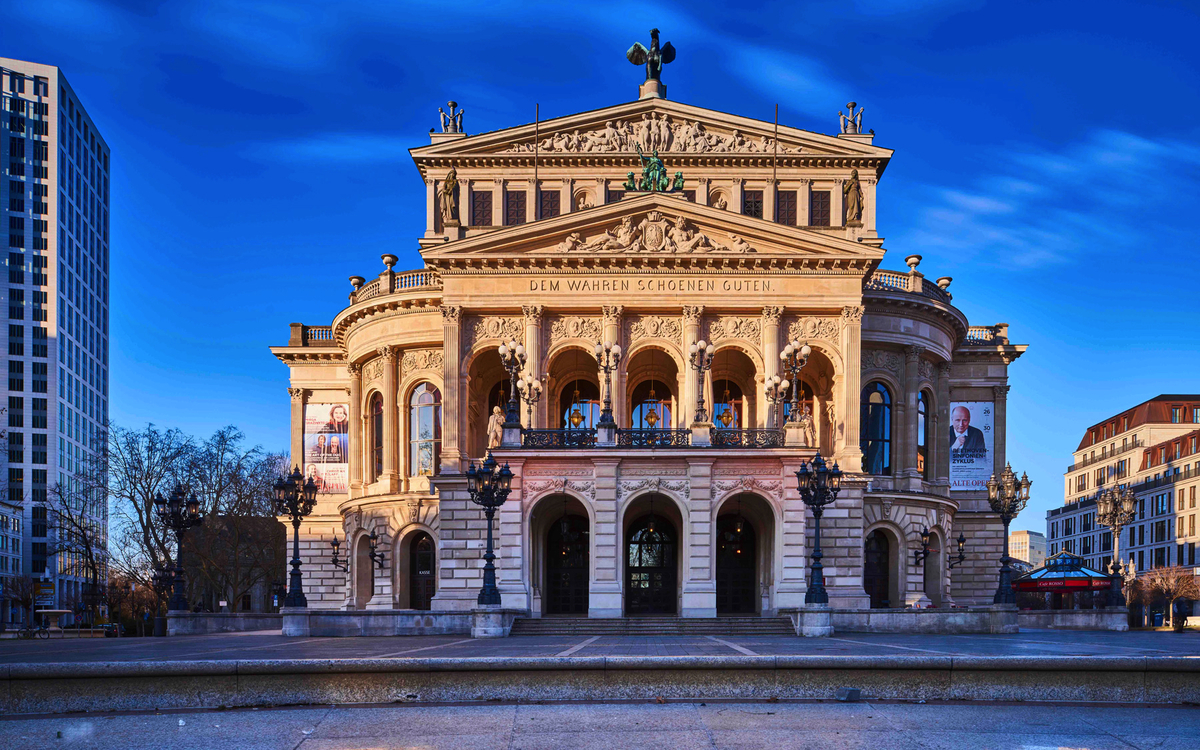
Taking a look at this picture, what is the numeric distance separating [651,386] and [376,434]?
14457 millimetres

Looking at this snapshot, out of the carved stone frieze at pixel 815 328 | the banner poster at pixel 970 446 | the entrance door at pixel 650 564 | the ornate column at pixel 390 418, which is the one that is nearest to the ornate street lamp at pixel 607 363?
the entrance door at pixel 650 564

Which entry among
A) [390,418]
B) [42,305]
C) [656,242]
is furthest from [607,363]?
[42,305]

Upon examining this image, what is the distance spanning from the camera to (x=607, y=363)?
138 ft

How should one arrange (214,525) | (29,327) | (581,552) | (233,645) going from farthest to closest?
(29,327) → (214,525) → (581,552) → (233,645)

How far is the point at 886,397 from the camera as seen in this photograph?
5297cm

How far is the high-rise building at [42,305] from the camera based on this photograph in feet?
394

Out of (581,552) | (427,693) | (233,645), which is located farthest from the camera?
(581,552)

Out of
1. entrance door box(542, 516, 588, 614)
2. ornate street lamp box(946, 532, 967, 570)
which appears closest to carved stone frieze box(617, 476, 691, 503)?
entrance door box(542, 516, 588, 614)

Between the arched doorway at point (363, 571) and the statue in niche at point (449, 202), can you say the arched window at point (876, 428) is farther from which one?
the arched doorway at point (363, 571)

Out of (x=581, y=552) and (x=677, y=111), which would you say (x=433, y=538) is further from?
(x=677, y=111)

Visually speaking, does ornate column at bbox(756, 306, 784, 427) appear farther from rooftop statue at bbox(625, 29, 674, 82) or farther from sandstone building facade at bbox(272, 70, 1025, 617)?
rooftop statue at bbox(625, 29, 674, 82)

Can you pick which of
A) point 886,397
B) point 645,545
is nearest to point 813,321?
point 886,397

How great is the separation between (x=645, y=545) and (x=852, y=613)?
12.2 metres

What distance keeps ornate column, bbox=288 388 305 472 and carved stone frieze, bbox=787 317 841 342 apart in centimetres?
2666
